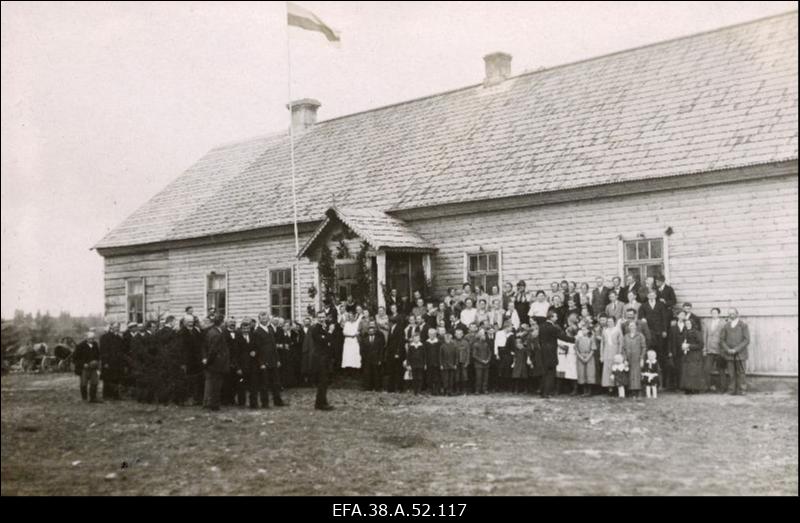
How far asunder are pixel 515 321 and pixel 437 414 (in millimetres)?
3203

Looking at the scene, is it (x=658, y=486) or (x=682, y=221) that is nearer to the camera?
(x=658, y=486)

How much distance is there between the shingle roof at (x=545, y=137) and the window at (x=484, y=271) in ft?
4.51

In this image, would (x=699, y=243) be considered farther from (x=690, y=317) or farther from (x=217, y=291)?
(x=217, y=291)

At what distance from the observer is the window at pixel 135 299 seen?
26.0 meters

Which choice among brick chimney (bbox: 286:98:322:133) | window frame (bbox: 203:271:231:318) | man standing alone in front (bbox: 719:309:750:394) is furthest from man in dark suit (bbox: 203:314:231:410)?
brick chimney (bbox: 286:98:322:133)

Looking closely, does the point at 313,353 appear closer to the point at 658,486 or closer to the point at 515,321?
the point at 515,321

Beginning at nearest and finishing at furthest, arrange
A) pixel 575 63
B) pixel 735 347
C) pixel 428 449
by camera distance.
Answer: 1. pixel 428 449
2. pixel 735 347
3. pixel 575 63

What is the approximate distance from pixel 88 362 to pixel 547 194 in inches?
392

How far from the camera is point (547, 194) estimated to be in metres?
15.8

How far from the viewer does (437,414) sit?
39.8ft

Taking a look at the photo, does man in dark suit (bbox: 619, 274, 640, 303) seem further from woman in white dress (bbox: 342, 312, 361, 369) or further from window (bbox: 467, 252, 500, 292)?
woman in white dress (bbox: 342, 312, 361, 369)

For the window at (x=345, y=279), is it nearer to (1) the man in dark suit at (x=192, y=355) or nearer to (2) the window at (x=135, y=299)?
(1) the man in dark suit at (x=192, y=355)

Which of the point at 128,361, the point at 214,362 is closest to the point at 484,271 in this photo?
the point at 214,362
